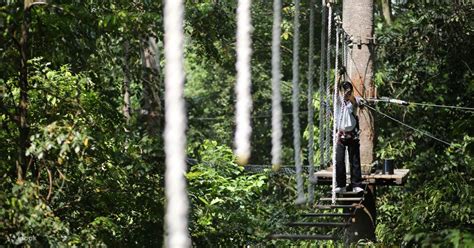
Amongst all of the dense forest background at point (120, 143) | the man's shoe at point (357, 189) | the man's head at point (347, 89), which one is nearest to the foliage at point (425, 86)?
the dense forest background at point (120, 143)

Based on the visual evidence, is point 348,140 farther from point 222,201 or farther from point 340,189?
point 222,201

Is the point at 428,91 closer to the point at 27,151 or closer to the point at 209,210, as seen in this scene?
the point at 209,210

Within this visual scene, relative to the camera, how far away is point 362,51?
975cm

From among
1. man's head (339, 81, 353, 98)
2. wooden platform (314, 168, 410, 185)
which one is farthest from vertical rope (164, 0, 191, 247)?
wooden platform (314, 168, 410, 185)

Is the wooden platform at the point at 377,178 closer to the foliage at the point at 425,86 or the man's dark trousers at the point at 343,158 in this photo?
the man's dark trousers at the point at 343,158

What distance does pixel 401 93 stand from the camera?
13.6m

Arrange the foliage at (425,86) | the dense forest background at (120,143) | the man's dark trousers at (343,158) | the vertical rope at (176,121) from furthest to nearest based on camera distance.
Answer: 1. the foliage at (425,86)
2. the man's dark trousers at (343,158)
3. the dense forest background at (120,143)
4. the vertical rope at (176,121)

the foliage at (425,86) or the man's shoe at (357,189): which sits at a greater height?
the foliage at (425,86)

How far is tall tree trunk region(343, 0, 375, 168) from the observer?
9711 mm

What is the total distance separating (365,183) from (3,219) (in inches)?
183

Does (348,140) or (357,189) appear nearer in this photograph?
(348,140)

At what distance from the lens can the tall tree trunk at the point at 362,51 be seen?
9.71m

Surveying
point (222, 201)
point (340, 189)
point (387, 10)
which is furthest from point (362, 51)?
point (387, 10)

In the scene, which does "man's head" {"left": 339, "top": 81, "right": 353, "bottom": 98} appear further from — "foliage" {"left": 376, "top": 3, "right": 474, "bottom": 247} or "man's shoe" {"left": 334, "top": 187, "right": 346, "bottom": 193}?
"foliage" {"left": 376, "top": 3, "right": 474, "bottom": 247}
